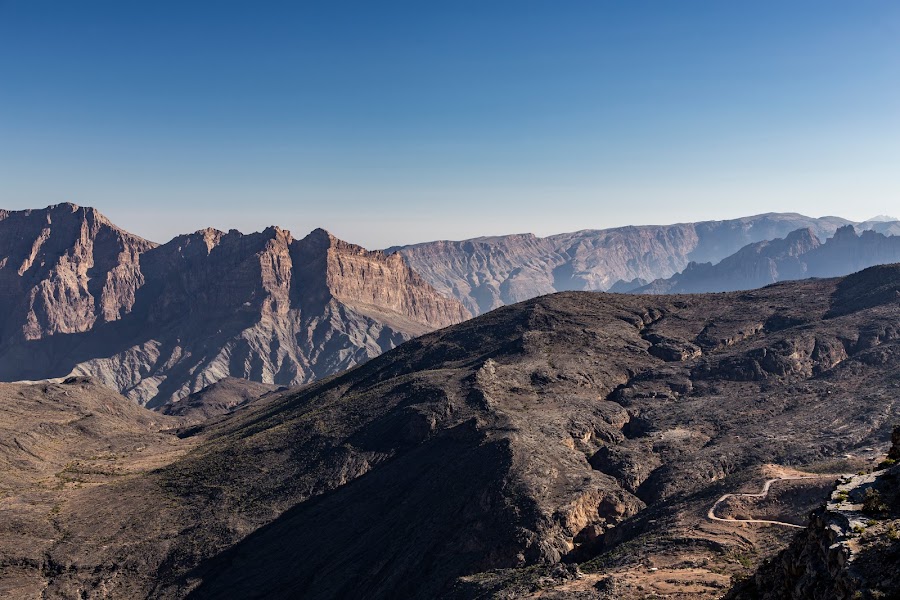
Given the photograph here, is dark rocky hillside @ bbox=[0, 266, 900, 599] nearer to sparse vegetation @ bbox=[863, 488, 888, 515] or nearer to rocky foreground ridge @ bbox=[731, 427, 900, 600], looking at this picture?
rocky foreground ridge @ bbox=[731, 427, 900, 600]

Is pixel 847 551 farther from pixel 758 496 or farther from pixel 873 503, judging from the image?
pixel 758 496

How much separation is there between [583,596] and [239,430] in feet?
359

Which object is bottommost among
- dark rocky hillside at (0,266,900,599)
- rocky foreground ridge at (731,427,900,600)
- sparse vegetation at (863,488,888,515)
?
dark rocky hillside at (0,266,900,599)

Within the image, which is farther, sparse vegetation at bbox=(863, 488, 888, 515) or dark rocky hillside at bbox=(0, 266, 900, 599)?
dark rocky hillside at bbox=(0, 266, 900, 599)

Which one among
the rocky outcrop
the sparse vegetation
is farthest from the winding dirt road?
the sparse vegetation

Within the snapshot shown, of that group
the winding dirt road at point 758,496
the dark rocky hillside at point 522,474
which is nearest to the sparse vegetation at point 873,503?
the dark rocky hillside at point 522,474

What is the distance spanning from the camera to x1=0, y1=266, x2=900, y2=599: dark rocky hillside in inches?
2707

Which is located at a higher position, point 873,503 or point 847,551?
point 873,503

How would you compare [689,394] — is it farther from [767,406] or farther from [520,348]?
[520,348]

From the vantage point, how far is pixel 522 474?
8056 centimetres

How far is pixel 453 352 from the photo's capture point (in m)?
154

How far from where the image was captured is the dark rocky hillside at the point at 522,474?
226ft

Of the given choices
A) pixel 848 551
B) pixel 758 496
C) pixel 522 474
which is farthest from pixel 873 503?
pixel 522 474

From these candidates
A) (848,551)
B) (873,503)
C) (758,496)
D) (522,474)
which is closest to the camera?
(848,551)
